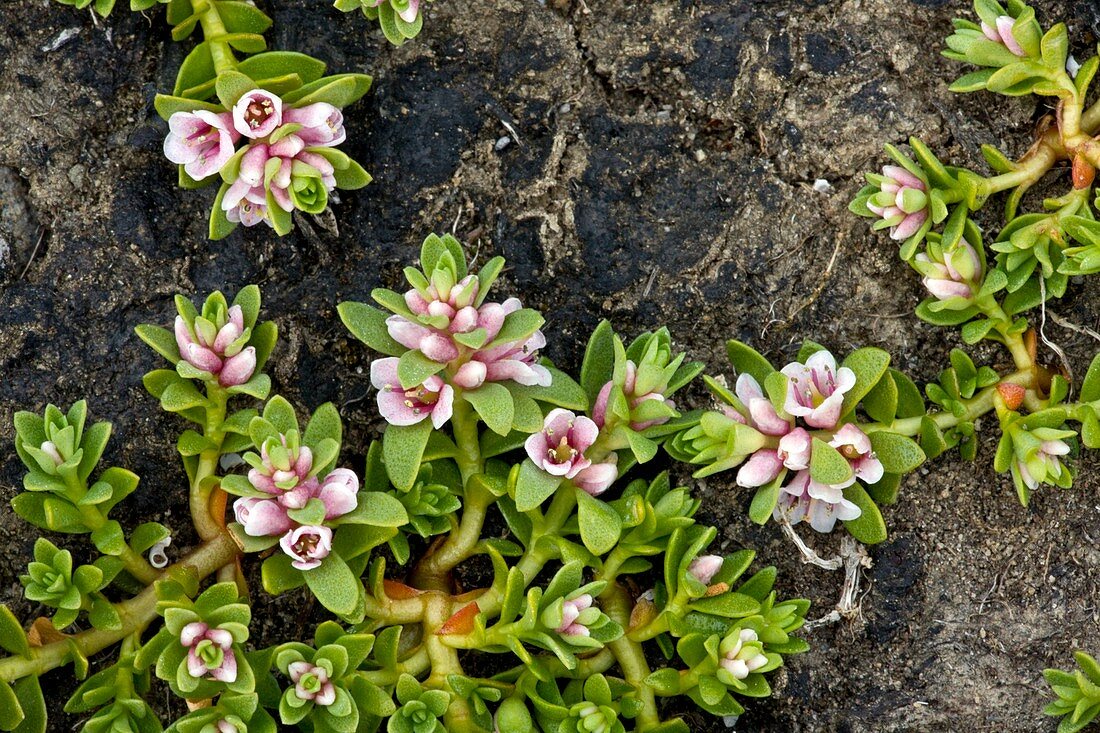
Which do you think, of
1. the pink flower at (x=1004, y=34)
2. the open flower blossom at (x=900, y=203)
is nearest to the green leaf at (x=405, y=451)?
the open flower blossom at (x=900, y=203)

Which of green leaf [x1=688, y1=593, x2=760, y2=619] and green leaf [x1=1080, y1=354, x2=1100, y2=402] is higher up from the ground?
green leaf [x1=1080, y1=354, x2=1100, y2=402]

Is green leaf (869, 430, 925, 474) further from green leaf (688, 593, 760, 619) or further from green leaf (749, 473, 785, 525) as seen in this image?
green leaf (688, 593, 760, 619)

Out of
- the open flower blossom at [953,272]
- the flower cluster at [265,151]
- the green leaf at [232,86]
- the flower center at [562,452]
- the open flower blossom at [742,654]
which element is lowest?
the open flower blossom at [742,654]

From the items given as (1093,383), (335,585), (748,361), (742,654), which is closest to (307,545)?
(335,585)

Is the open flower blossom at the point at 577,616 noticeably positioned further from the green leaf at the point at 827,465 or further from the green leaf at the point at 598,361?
the green leaf at the point at 827,465

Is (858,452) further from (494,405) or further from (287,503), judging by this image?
(287,503)

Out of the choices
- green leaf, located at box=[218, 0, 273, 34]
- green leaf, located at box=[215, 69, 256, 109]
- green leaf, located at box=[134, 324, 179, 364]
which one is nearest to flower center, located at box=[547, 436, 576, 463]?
green leaf, located at box=[134, 324, 179, 364]

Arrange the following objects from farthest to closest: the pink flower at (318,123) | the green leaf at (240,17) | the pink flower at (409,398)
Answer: the green leaf at (240,17) → the pink flower at (318,123) → the pink flower at (409,398)
